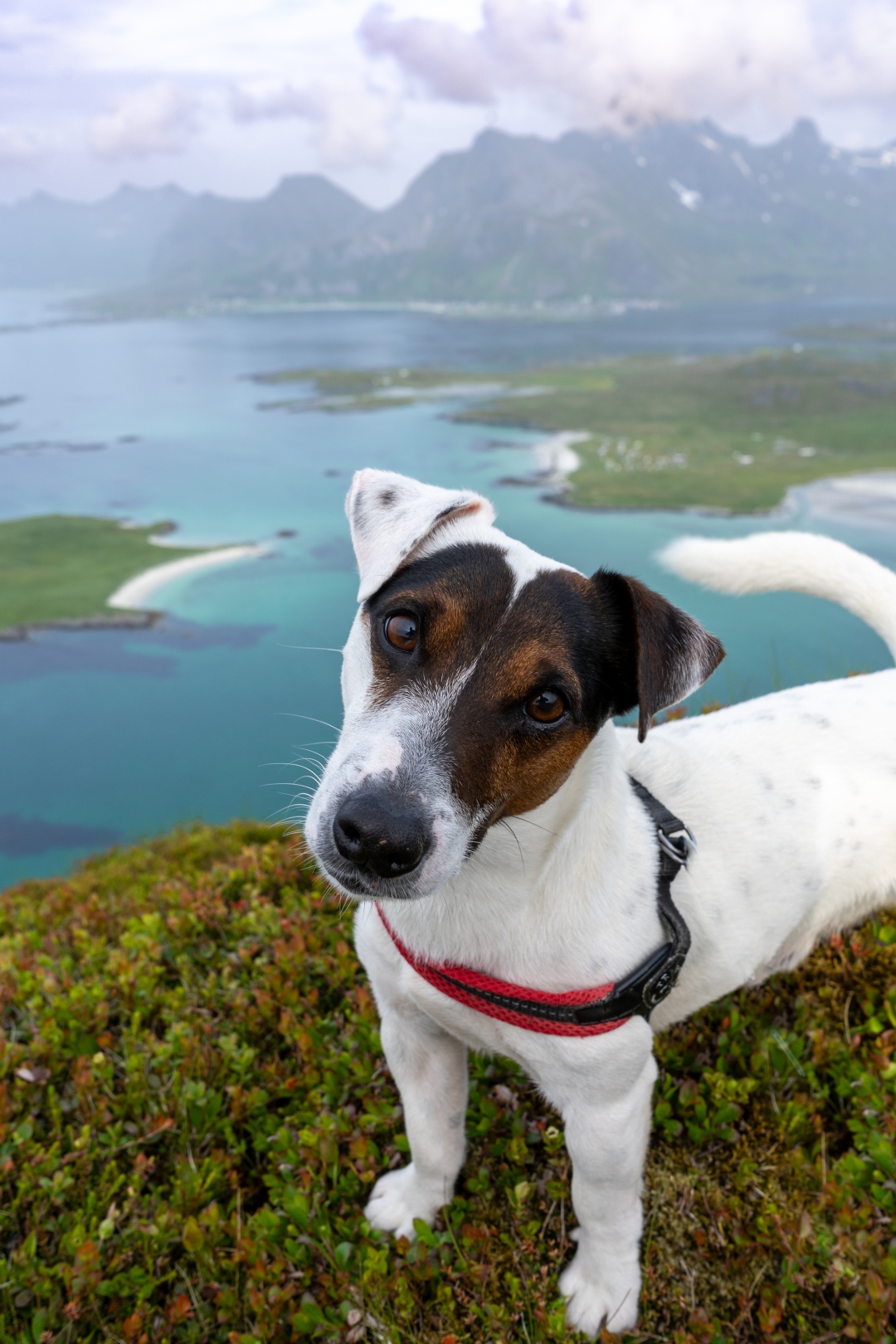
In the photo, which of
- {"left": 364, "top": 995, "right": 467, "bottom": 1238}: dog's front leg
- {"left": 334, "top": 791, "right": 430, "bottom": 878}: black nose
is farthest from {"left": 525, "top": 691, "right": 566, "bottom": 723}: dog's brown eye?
{"left": 364, "top": 995, "right": 467, "bottom": 1238}: dog's front leg

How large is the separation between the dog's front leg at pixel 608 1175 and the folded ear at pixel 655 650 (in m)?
1.13

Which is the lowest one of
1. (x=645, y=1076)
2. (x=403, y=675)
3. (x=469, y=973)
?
(x=645, y=1076)

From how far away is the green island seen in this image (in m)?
39.8

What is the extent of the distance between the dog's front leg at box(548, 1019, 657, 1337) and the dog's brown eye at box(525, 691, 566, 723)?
3.71 ft

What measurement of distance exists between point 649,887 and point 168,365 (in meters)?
116

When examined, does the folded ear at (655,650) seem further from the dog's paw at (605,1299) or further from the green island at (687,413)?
the green island at (687,413)

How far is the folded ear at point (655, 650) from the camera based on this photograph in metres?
2.35

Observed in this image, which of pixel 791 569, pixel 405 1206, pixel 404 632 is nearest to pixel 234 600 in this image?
pixel 791 569

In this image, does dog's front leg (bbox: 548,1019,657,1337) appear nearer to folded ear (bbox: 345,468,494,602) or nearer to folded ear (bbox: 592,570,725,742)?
folded ear (bbox: 592,570,725,742)

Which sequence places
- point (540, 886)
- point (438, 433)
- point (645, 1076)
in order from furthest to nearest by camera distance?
point (438, 433)
point (645, 1076)
point (540, 886)

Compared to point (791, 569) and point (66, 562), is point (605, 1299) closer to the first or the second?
point (791, 569)

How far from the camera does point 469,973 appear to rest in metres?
2.50

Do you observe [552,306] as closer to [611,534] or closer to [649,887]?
[611,534]

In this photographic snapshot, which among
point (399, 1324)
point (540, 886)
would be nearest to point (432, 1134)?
point (399, 1324)
